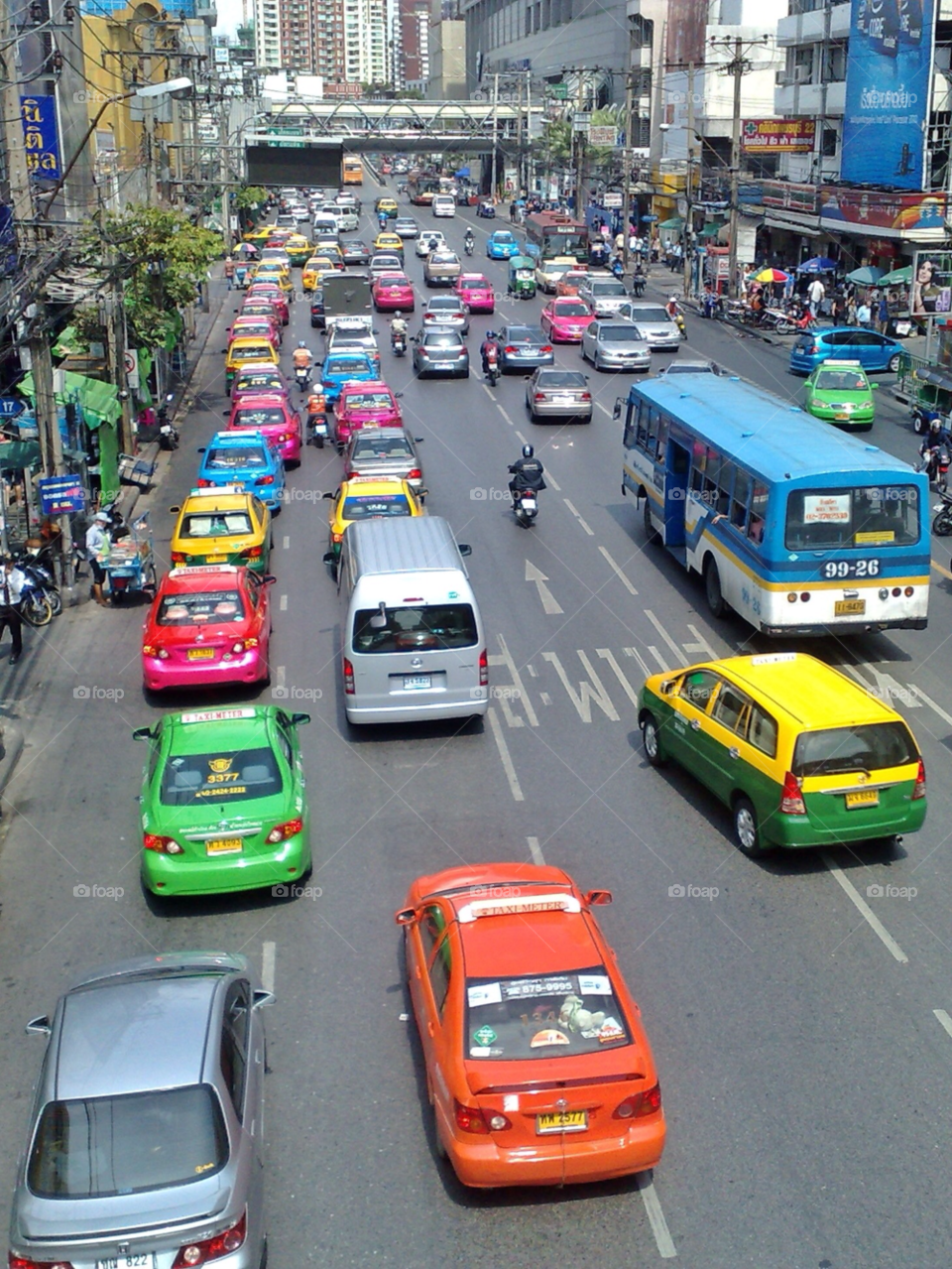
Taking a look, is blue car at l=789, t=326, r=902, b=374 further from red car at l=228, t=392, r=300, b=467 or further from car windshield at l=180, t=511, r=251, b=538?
car windshield at l=180, t=511, r=251, b=538

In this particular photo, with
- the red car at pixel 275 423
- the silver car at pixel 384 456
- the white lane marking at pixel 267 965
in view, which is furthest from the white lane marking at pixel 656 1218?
the red car at pixel 275 423

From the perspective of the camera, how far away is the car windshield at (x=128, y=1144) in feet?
24.0

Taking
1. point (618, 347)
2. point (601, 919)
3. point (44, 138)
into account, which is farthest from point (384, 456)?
point (44, 138)

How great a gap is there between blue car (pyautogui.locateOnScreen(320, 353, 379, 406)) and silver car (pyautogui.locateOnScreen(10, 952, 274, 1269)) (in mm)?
31015

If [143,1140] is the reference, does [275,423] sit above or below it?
above

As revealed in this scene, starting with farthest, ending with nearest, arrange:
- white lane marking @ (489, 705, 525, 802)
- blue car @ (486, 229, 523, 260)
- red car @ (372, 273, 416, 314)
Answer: blue car @ (486, 229, 523, 260), red car @ (372, 273, 416, 314), white lane marking @ (489, 705, 525, 802)

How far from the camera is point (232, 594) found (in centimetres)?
1833

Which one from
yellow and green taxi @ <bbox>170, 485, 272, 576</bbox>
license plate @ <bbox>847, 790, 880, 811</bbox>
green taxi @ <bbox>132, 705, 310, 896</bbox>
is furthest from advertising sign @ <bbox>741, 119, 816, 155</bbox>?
green taxi @ <bbox>132, 705, 310, 896</bbox>

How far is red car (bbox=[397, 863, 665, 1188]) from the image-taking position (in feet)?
27.3

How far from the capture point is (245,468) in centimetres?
2741

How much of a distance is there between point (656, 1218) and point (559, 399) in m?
28.6

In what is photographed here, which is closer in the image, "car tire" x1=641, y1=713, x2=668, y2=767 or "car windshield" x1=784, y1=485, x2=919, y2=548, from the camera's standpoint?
"car tire" x1=641, y1=713, x2=668, y2=767

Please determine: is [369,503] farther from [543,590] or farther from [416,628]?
[416,628]

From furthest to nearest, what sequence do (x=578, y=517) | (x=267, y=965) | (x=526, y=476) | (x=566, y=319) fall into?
(x=566, y=319)
(x=578, y=517)
(x=526, y=476)
(x=267, y=965)
